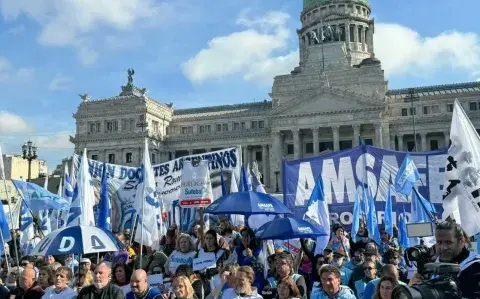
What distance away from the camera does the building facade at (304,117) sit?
6328cm

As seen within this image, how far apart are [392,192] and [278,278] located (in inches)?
400

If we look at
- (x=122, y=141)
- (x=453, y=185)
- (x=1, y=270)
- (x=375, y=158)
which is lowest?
(x=1, y=270)

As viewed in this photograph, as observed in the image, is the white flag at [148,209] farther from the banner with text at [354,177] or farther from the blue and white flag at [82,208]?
the banner with text at [354,177]

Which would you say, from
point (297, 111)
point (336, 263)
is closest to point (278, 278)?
point (336, 263)

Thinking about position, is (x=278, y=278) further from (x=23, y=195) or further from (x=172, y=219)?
(x=172, y=219)

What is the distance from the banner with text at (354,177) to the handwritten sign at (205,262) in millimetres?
6622

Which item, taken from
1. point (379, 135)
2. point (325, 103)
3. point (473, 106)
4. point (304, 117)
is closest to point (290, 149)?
point (304, 117)

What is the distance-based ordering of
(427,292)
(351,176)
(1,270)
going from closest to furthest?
1. (427,292)
2. (1,270)
3. (351,176)

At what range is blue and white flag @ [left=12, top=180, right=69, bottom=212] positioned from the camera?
15.7 meters

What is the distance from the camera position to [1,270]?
12914 mm

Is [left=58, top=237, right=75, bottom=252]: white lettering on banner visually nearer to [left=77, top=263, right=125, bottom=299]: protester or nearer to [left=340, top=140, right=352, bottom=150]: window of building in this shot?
[left=77, top=263, right=125, bottom=299]: protester

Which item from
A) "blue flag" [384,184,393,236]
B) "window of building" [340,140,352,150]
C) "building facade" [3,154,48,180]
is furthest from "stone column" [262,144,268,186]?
"blue flag" [384,184,393,236]

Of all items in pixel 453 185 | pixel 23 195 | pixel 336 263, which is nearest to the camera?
pixel 453 185

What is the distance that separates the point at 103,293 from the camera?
6.77m
